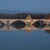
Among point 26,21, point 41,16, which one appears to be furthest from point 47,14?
point 26,21

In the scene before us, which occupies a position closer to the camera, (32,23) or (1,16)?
(32,23)

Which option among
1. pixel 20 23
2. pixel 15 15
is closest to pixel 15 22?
pixel 20 23

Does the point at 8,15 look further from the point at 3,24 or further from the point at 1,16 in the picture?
the point at 3,24

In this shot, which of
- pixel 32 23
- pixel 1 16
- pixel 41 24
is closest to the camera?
pixel 32 23

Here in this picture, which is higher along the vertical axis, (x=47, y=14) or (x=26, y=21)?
(x=47, y=14)

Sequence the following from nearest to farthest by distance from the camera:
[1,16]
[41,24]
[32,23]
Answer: [32,23] → [41,24] → [1,16]

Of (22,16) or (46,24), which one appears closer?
(46,24)

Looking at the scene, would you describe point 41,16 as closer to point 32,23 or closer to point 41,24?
point 41,24
